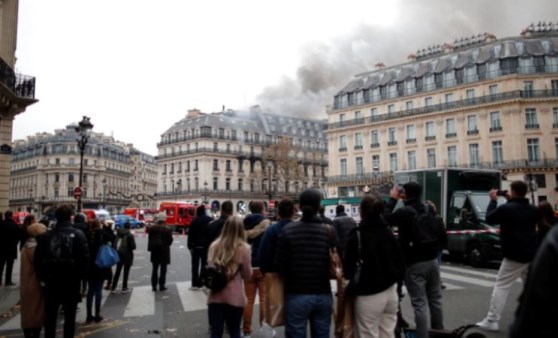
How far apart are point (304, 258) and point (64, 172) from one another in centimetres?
10690

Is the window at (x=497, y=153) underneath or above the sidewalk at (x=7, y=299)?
above

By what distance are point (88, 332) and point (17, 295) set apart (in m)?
4.90

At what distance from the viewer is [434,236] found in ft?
18.3

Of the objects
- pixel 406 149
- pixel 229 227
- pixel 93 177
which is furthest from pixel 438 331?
pixel 93 177

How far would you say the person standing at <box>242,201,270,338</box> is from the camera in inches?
247

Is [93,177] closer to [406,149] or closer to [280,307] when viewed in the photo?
[406,149]

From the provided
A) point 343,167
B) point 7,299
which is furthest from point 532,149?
point 7,299

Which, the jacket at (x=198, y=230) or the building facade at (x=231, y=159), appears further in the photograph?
the building facade at (x=231, y=159)

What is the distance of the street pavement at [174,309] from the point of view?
683cm

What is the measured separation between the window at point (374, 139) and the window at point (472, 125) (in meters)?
11.0

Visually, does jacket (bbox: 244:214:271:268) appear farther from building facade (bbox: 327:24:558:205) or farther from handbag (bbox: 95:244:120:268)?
building facade (bbox: 327:24:558:205)

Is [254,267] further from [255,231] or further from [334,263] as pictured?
[334,263]

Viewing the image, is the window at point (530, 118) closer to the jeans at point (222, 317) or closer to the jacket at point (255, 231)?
the jacket at point (255, 231)

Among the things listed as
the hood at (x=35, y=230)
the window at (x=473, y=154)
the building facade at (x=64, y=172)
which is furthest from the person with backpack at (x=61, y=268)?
the building facade at (x=64, y=172)
